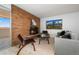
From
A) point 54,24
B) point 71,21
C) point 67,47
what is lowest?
point 67,47

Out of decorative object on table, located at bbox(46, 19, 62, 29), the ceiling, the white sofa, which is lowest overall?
the white sofa

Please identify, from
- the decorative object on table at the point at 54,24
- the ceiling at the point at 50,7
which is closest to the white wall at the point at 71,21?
the decorative object on table at the point at 54,24

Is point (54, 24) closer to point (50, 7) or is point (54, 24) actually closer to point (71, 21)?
point (71, 21)

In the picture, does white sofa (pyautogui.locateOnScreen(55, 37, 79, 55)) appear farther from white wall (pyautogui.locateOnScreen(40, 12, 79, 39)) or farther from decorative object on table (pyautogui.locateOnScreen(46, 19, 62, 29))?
decorative object on table (pyautogui.locateOnScreen(46, 19, 62, 29))

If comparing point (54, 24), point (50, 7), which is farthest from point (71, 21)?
point (50, 7)

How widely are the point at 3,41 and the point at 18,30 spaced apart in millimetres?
1030

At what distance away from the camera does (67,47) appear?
179 cm

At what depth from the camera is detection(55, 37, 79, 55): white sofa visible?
1.67m

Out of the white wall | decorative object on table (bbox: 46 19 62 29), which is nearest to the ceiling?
the white wall

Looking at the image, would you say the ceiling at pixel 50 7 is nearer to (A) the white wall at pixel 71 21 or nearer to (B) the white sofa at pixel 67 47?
(A) the white wall at pixel 71 21

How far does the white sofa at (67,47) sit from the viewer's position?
5.49 ft

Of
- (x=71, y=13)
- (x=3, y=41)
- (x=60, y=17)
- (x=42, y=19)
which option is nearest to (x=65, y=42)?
(x=3, y=41)
